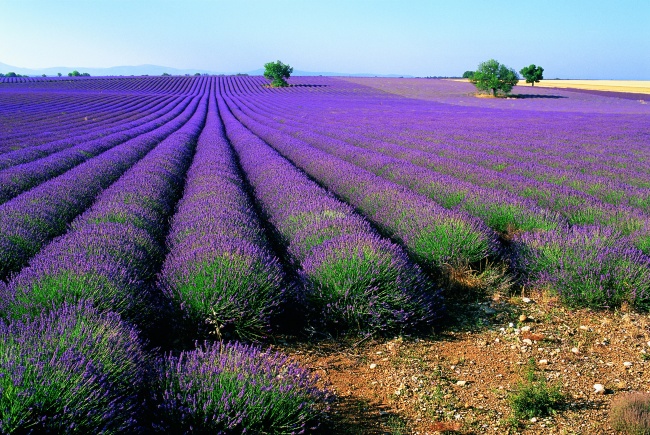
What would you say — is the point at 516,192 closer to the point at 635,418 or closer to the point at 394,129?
the point at 635,418

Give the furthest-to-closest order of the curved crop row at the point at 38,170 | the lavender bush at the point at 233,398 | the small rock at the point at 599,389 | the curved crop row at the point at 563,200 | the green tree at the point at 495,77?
1. the green tree at the point at 495,77
2. the curved crop row at the point at 38,170
3. the curved crop row at the point at 563,200
4. the small rock at the point at 599,389
5. the lavender bush at the point at 233,398

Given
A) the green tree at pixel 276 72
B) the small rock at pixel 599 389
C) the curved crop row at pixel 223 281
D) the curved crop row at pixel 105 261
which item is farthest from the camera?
the green tree at pixel 276 72

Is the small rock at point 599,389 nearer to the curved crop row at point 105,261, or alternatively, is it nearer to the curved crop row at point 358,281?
the curved crop row at point 358,281

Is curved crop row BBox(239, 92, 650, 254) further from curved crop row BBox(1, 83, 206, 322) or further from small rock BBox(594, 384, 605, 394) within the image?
curved crop row BBox(1, 83, 206, 322)

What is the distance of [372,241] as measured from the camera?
3.52m

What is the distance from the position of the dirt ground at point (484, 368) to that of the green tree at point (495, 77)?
4804 cm

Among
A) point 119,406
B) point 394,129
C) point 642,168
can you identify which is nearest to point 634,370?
point 119,406

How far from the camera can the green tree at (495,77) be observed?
46125 mm

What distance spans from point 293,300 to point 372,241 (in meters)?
0.79

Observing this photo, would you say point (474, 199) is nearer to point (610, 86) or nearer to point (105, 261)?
point (105, 261)

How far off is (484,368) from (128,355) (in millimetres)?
1954

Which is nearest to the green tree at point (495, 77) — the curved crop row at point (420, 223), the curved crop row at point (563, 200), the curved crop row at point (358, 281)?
the curved crop row at point (563, 200)

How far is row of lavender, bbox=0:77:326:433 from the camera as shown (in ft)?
5.49

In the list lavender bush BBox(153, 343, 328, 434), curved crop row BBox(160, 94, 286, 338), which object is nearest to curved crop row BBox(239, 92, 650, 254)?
curved crop row BBox(160, 94, 286, 338)
